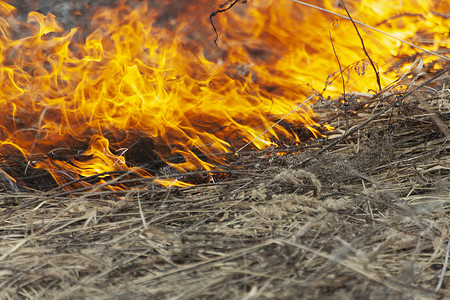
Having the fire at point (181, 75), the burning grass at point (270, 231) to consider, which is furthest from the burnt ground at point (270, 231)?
the fire at point (181, 75)

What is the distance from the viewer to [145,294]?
50.3 inches

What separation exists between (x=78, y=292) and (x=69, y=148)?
157 centimetres

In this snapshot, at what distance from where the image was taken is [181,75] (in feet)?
9.91

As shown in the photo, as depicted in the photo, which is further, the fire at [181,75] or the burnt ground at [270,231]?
the fire at [181,75]

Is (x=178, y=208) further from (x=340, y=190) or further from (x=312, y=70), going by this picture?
(x=312, y=70)

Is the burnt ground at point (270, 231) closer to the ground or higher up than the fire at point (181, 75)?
closer to the ground

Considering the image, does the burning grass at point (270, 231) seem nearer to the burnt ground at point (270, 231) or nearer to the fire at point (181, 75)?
the burnt ground at point (270, 231)

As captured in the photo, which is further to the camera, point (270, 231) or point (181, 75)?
point (181, 75)

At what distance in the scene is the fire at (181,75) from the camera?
271 centimetres

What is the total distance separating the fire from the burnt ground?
0.37m

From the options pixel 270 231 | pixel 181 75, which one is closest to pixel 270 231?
pixel 270 231

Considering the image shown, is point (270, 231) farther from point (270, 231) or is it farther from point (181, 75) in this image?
point (181, 75)

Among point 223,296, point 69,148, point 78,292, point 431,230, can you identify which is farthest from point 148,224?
point 69,148

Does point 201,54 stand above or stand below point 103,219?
above
